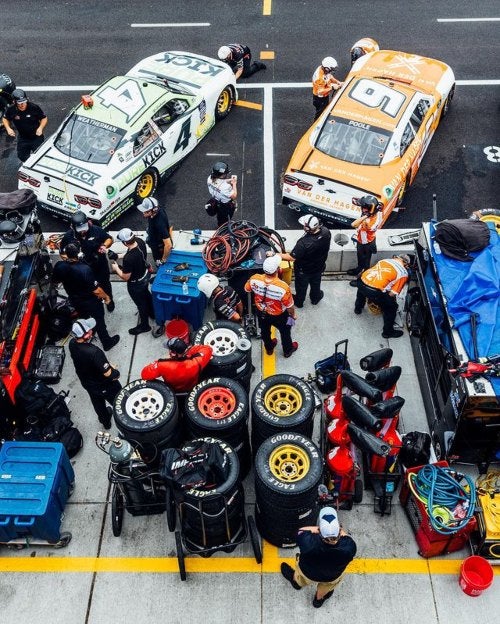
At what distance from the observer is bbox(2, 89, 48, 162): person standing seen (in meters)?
11.3

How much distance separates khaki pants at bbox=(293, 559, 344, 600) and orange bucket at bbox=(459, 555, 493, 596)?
130 centimetres

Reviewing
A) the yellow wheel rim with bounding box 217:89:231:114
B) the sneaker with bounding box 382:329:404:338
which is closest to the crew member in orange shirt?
the sneaker with bounding box 382:329:404:338

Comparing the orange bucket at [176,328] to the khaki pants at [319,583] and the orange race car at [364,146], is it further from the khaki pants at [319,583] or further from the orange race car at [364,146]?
the khaki pants at [319,583]

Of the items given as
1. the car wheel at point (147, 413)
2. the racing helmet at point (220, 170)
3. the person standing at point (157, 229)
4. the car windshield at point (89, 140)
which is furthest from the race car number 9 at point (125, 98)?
the car wheel at point (147, 413)

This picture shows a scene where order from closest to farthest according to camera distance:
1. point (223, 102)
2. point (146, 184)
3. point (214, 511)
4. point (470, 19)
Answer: point (214, 511) → point (146, 184) → point (223, 102) → point (470, 19)

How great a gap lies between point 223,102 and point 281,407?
8.03m

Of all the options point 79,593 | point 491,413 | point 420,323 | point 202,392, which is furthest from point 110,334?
point 491,413

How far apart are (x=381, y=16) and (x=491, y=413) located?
1298 cm

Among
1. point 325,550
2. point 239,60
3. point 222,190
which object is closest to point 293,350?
point 222,190

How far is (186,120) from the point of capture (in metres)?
11.9

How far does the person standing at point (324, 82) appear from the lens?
1229cm

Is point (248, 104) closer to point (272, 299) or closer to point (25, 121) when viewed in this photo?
point (25, 121)

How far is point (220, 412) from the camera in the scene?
696cm

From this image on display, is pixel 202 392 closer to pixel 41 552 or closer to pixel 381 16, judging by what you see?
pixel 41 552
